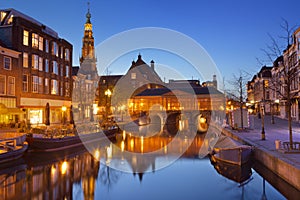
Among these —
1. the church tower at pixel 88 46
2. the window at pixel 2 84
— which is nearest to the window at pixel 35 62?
the window at pixel 2 84

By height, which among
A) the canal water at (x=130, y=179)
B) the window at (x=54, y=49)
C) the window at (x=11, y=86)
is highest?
the window at (x=54, y=49)

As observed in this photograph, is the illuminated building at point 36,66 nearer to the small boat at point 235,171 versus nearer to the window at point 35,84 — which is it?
the window at point 35,84

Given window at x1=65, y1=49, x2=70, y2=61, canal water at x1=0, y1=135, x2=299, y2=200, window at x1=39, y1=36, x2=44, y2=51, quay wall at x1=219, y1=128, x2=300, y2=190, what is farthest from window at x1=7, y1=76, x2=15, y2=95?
quay wall at x1=219, y1=128, x2=300, y2=190

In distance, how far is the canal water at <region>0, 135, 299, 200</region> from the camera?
1408 centimetres

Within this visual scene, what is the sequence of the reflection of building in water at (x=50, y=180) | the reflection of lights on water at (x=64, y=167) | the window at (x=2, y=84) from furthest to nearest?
the window at (x=2, y=84), the reflection of lights on water at (x=64, y=167), the reflection of building in water at (x=50, y=180)

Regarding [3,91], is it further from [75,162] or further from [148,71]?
[148,71]

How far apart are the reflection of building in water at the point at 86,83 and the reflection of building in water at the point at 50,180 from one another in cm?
2864

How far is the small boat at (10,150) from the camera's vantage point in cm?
1933

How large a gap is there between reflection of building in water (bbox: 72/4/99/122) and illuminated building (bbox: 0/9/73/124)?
19.9 ft

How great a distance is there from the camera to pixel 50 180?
53.6 feet

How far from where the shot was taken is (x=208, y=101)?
80.4 metres

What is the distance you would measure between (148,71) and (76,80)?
214ft

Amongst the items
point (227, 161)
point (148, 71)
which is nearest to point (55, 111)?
point (227, 161)

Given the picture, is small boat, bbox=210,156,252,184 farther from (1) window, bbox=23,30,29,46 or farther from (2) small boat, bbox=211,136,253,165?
(1) window, bbox=23,30,29,46
